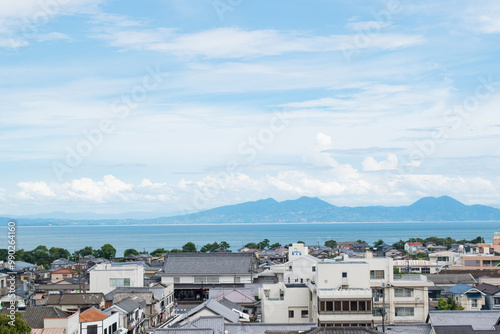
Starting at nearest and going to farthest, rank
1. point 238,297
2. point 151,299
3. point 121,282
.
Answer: point 151,299, point 238,297, point 121,282

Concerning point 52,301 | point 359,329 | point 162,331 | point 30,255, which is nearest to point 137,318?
point 52,301

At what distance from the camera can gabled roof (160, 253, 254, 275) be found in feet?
180

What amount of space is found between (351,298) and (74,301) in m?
16.4

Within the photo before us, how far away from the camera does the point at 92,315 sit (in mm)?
28234

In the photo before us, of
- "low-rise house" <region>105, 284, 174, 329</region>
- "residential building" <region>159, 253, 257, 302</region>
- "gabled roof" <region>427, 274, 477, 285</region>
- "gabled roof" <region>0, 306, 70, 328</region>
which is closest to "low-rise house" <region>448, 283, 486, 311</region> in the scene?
"gabled roof" <region>427, 274, 477, 285</region>

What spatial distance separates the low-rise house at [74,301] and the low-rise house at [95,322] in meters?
4.19

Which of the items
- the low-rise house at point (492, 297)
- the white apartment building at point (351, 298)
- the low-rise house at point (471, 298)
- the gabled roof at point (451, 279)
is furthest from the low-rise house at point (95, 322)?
the gabled roof at point (451, 279)

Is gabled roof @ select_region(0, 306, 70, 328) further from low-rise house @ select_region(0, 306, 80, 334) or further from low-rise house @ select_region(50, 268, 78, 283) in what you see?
low-rise house @ select_region(50, 268, 78, 283)

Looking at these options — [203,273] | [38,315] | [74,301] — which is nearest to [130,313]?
[74,301]

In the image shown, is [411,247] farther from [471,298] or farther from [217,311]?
[217,311]

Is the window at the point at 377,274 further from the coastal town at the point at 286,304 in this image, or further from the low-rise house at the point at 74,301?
the low-rise house at the point at 74,301

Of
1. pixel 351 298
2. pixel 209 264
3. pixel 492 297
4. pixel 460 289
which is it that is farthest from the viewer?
pixel 209 264

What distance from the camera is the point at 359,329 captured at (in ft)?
60.8

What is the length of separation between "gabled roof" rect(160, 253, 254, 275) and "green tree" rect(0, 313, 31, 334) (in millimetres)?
32398
